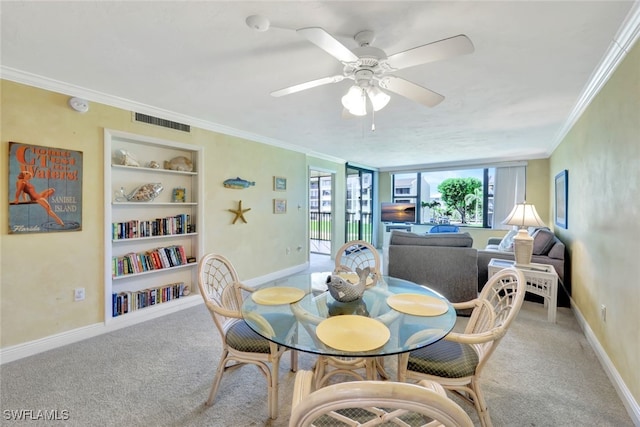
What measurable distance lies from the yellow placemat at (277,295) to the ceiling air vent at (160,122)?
2.33m

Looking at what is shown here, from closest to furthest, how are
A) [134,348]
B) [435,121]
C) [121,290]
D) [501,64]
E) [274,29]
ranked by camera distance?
[274,29] < [501,64] < [134,348] < [121,290] < [435,121]

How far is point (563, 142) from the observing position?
4008mm

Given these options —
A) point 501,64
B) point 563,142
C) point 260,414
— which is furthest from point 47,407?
point 563,142

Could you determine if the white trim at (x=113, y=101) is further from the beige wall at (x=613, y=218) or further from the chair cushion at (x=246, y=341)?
the beige wall at (x=613, y=218)

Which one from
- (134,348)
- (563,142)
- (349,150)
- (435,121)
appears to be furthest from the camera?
(349,150)

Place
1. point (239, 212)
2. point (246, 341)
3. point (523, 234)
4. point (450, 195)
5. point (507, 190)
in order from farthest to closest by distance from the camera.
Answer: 1. point (450, 195)
2. point (507, 190)
3. point (239, 212)
4. point (523, 234)
5. point (246, 341)

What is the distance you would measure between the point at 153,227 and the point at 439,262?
126 inches

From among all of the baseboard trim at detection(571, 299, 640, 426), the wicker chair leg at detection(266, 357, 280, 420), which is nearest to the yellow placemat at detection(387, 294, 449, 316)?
the wicker chair leg at detection(266, 357, 280, 420)

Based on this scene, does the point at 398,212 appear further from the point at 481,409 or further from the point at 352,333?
the point at 352,333

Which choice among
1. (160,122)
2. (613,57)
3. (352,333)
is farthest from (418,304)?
(160,122)

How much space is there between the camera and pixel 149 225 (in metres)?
3.09

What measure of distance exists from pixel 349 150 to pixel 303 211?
1407 millimetres

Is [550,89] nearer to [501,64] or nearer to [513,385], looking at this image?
[501,64]

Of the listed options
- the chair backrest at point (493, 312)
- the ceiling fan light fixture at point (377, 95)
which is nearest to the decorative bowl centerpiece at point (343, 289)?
the chair backrest at point (493, 312)
